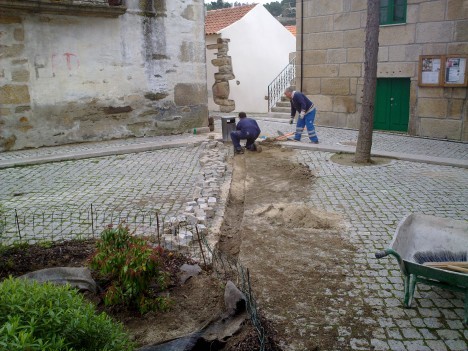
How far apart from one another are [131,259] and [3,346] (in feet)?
6.07

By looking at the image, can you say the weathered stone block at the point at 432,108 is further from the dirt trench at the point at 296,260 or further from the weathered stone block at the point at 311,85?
the dirt trench at the point at 296,260

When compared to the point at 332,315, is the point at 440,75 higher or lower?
higher

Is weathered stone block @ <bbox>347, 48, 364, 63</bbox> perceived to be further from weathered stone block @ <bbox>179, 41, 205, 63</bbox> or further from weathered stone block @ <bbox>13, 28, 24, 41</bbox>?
weathered stone block @ <bbox>13, 28, 24, 41</bbox>

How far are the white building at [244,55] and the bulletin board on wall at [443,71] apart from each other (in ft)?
32.6

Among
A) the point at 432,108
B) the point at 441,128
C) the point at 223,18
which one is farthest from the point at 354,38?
the point at 223,18

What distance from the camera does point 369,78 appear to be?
382 inches

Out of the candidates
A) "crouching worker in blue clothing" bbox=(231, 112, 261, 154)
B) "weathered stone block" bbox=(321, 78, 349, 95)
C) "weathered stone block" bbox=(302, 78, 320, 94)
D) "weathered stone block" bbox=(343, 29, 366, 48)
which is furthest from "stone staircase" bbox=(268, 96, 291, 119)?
"crouching worker in blue clothing" bbox=(231, 112, 261, 154)

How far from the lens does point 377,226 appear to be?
20.6 feet

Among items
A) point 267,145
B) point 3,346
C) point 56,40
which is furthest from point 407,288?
point 56,40

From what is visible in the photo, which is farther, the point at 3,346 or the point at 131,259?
the point at 131,259

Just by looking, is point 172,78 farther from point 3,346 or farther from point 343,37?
point 3,346

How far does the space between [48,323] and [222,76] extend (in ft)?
63.6

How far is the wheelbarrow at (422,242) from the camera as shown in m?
4.03

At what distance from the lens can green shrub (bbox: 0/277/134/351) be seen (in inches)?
83.7
